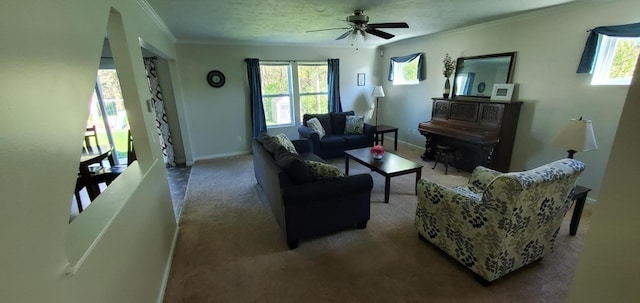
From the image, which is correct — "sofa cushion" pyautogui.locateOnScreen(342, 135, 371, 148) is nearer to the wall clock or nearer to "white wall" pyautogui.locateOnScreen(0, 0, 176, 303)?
the wall clock

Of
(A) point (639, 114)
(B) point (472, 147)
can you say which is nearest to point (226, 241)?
(A) point (639, 114)

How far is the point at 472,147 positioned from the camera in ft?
14.0

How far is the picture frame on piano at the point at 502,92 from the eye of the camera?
3873 mm

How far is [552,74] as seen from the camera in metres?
3.42

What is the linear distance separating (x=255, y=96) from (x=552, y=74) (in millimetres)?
4966

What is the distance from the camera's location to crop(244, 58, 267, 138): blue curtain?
209 inches

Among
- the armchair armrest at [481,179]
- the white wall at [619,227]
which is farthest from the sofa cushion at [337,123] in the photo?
the white wall at [619,227]

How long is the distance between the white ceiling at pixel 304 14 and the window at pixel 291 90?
4.49ft

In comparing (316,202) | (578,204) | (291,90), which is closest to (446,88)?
(578,204)

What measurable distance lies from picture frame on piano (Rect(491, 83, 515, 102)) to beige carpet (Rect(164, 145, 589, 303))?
6.04 ft

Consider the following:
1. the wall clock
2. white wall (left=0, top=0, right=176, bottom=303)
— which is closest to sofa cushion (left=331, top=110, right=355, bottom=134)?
the wall clock

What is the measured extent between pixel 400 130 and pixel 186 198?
487cm

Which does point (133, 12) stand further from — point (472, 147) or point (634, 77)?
point (472, 147)

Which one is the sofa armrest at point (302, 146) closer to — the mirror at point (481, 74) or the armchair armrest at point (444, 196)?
the armchair armrest at point (444, 196)
